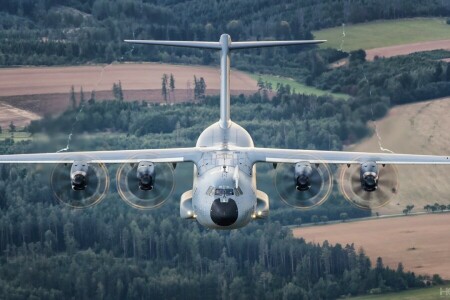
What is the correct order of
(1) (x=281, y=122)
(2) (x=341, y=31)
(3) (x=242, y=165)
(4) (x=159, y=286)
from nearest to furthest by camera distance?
(3) (x=242, y=165) → (4) (x=159, y=286) → (1) (x=281, y=122) → (2) (x=341, y=31)

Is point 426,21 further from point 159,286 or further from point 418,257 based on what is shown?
point 159,286

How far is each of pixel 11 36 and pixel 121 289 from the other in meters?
41.9

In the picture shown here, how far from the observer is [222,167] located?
100 meters

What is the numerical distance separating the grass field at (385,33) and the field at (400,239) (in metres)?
24.3

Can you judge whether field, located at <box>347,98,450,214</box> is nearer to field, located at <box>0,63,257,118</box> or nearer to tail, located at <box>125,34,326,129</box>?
tail, located at <box>125,34,326,129</box>

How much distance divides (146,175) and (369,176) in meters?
12.2

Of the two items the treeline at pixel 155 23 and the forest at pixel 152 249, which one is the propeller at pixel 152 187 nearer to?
the forest at pixel 152 249

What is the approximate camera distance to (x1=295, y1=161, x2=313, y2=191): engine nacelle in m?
103

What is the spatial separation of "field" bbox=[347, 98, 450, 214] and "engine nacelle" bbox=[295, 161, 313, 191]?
21.9 metres

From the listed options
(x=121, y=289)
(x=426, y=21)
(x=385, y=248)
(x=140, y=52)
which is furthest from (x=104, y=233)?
(x=426, y=21)

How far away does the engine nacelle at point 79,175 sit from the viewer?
103938 millimetres

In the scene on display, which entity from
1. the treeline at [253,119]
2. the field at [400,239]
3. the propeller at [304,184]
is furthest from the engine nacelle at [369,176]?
the treeline at [253,119]

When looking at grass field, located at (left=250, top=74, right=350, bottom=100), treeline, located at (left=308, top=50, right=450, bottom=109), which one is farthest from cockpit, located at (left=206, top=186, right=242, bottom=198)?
grass field, located at (left=250, top=74, right=350, bottom=100)

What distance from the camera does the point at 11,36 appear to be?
155 meters
